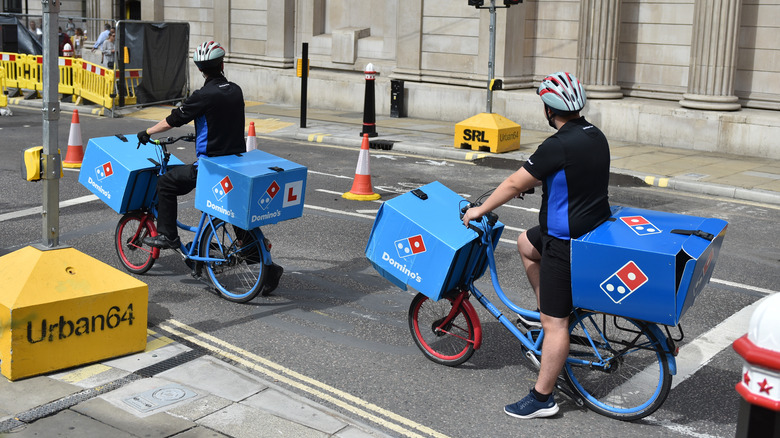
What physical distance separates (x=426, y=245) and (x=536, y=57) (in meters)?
15.3

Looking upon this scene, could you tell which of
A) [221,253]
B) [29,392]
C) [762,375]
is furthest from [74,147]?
[762,375]

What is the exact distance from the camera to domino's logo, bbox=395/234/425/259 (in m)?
5.64

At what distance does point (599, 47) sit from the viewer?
18.3m

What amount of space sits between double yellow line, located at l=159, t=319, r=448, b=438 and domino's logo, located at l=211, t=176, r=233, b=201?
101 cm

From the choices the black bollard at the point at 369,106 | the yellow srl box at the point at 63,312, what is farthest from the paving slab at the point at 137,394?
the black bollard at the point at 369,106

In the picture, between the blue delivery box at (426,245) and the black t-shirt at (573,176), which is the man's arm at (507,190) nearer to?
the black t-shirt at (573,176)

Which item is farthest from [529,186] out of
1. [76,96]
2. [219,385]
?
[76,96]

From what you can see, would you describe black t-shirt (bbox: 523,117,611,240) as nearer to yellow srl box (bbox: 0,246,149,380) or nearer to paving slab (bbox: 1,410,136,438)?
paving slab (bbox: 1,410,136,438)

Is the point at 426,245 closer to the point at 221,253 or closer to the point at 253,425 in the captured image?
the point at 253,425

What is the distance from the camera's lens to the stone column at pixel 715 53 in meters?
16.6

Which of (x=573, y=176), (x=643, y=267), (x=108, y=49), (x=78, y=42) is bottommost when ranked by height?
(x=643, y=267)

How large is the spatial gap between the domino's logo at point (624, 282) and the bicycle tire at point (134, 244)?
173 inches

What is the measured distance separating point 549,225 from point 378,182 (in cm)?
798

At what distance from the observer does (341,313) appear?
23.3 feet
